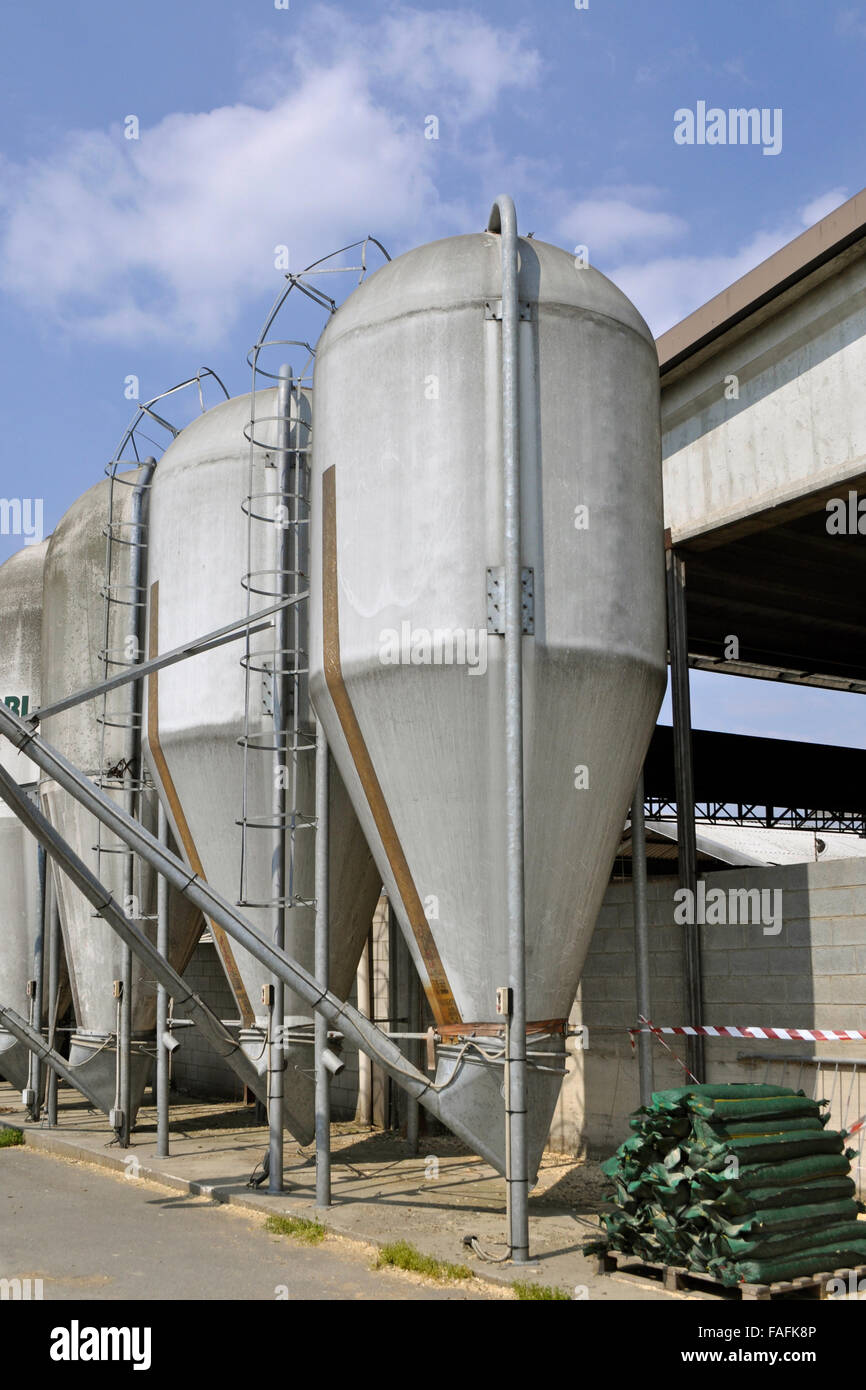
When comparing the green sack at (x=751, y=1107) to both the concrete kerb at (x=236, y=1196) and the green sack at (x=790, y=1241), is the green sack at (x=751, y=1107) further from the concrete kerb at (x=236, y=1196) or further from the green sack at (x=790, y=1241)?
the concrete kerb at (x=236, y=1196)

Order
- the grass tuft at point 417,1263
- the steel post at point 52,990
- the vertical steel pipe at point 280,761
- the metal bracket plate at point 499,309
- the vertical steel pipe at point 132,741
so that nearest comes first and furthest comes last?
the grass tuft at point 417,1263
the metal bracket plate at point 499,309
the vertical steel pipe at point 280,761
the vertical steel pipe at point 132,741
the steel post at point 52,990

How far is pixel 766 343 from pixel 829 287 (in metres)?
0.91

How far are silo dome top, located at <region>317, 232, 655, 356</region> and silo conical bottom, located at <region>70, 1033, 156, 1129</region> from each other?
9.19 metres

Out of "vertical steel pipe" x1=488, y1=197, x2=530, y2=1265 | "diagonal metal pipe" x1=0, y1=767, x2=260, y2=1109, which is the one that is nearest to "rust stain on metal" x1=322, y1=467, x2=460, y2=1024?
"vertical steel pipe" x1=488, y1=197, x2=530, y2=1265

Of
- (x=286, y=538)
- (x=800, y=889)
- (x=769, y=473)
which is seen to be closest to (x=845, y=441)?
(x=769, y=473)

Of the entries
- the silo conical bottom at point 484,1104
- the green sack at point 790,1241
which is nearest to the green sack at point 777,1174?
the green sack at point 790,1241

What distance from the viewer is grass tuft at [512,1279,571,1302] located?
778 cm

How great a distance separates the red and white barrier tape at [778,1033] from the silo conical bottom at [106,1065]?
6.63 meters

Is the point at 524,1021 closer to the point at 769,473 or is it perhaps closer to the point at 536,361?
the point at 536,361

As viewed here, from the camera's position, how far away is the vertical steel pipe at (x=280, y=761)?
11.6 m

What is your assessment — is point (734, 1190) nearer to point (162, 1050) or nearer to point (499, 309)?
point (499, 309)

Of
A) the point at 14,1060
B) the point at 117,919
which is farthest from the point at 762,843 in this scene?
the point at 117,919

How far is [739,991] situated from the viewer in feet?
39.2

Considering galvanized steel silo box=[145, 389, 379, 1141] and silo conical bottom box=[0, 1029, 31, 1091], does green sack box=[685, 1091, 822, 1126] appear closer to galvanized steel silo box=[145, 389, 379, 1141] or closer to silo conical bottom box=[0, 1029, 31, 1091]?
galvanized steel silo box=[145, 389, 379, 1141]
